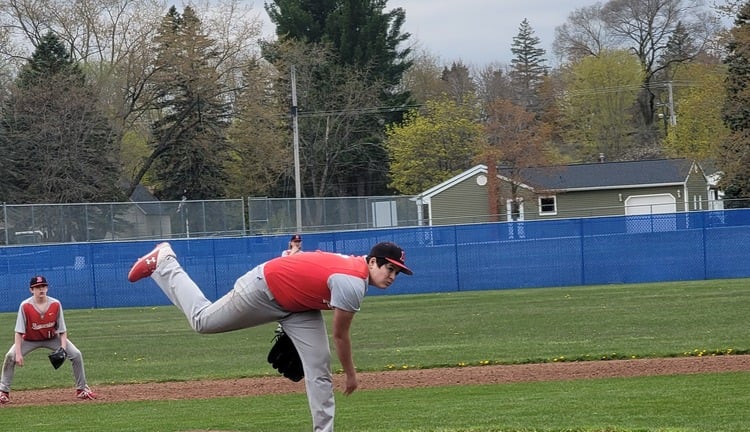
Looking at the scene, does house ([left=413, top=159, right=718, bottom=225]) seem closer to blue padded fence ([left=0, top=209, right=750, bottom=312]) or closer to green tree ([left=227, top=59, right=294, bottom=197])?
green tree ([left=227, top=59, right=294, bottom=197])

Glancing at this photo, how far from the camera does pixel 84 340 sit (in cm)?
2284

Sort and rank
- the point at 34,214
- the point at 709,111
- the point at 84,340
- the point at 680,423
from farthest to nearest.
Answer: the point at 709,111, the point at 34,214, the point at 84,340, the point at 680,423

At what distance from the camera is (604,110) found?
79.2 meters

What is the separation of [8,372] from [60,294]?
19.6 meters

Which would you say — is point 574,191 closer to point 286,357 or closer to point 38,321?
point 38,321

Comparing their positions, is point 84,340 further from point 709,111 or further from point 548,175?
point 709,111

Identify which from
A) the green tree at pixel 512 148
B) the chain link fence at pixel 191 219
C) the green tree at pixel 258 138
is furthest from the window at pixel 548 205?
the green tree at pixel 258 138

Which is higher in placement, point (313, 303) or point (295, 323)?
point (313, 303)

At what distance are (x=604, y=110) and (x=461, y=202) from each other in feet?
89.2

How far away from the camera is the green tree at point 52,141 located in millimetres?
48812

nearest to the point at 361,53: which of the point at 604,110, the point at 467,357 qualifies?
the point at 604,110

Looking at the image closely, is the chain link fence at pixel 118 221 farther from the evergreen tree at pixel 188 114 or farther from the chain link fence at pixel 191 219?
the evergreen tree at pixel 188 114

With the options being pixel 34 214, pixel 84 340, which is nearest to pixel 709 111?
pixel 34 214

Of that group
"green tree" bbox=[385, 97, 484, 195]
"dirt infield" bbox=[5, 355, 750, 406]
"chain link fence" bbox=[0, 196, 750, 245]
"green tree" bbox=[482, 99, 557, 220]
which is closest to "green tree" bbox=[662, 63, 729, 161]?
"chain link fence" bbox=[0, 196, 750, 245]
